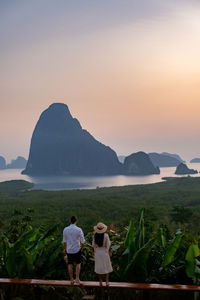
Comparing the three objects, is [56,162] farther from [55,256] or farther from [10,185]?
[55,256]

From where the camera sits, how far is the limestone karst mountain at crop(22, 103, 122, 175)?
172m

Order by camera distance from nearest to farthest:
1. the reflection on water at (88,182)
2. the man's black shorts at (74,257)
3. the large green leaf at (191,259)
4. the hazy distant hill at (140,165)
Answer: the large green leaf at (191,259), the man's black shorts at (74,257), the reflection on water at (88,182), the hazy distant hill at (140,165)

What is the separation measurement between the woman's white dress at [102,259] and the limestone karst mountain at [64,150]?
167477 millimetres

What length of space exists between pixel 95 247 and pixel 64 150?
17645 cm

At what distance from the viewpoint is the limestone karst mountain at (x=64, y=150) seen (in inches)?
6781

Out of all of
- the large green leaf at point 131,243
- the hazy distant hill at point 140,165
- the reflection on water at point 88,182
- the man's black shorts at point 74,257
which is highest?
the hazy distant hill at point 140,165

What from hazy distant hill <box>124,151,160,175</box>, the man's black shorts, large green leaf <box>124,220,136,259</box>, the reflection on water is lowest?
the reflection on water

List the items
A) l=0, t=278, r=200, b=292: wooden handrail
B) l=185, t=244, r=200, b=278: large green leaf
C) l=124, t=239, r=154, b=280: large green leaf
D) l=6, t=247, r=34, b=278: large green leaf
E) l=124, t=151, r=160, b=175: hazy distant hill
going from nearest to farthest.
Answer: l=0, t=278, r=200, b=292: wooden handrail, l=185, t=244, r=200, b=278: large green leaf, l=124, t=239, r=154, b=280: large green leaf, l=6, t=247, r=34, b=278: large green leaf, l=124, t=151, r=160, b=175: hazy distant hill

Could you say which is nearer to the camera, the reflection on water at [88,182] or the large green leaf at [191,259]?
the large green leaf at [191,259]

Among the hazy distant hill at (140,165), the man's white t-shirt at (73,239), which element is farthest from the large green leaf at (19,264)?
the hazy distant hill at (140,165)

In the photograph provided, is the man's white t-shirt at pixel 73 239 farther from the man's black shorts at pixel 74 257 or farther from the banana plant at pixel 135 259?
the banana plant at pixel 135 259

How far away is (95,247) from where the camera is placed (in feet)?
12.2

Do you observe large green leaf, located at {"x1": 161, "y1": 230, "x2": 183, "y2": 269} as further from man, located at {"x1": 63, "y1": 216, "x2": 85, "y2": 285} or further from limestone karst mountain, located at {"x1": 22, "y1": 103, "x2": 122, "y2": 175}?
limestone karst mountain, located at {"x1": 22, "y1": 103, "x2": 122, "y2": 175}

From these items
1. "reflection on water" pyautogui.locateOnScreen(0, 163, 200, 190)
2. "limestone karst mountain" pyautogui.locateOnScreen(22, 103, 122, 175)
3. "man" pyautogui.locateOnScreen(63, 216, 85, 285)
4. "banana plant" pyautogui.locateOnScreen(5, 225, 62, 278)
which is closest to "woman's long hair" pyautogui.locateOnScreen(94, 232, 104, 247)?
"man" pyautogui.locateOnScreen(63, 216, 85, 285)
